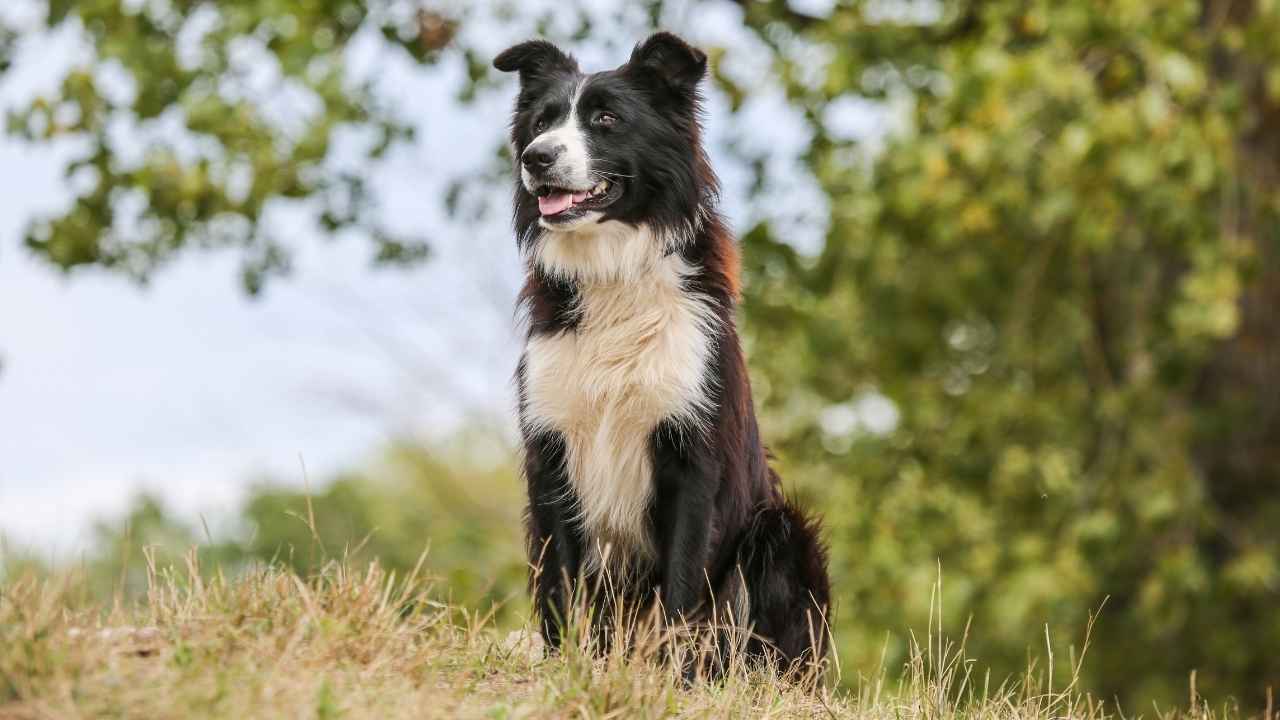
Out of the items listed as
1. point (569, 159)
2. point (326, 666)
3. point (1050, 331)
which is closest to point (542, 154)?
point (569, 159)

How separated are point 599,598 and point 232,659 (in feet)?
5.69

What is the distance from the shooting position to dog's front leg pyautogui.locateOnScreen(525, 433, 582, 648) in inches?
190

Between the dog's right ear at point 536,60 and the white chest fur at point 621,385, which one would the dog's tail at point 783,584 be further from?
the dog's right ear at point 536,60

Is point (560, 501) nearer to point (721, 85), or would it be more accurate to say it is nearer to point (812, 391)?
point (721, 85)

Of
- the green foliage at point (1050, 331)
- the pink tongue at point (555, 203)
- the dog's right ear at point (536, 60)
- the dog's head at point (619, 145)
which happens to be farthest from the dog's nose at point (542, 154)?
the green foliage at point (1050, 331)

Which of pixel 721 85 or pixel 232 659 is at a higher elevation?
pixel 721 85

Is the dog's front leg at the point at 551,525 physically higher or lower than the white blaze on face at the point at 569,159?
lower

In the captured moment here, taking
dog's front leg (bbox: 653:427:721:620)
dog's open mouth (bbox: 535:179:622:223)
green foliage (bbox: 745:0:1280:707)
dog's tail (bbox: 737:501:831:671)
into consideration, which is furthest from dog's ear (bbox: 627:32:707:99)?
green foliage (bbox: 745:0:1280:707)

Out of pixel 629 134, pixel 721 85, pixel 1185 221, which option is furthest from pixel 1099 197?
pixel 629 134

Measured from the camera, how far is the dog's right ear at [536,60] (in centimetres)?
516

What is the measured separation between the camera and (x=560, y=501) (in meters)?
4.84

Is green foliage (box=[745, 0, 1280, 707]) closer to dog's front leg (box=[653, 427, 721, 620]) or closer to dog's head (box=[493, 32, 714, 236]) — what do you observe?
dog's head (box=[493, 32, 714, 236])

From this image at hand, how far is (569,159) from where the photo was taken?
4.69 m

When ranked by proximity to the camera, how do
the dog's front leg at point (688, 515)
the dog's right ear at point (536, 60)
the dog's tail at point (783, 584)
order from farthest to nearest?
the dog's right ear at point (536, 60) < the dog's tail at point (783, 584) < the dog's front leg at point (688, 515)
